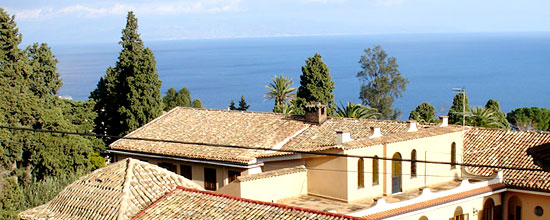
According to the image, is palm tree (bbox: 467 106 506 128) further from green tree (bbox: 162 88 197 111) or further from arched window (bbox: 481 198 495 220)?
green tree (bbox: 162 88 197 111)

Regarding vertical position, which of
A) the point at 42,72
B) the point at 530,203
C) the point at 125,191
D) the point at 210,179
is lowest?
the point at 530,203

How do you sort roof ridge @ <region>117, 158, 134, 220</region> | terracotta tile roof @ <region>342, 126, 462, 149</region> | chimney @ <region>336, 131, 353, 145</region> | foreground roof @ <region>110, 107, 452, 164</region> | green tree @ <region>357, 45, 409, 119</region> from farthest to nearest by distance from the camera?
green tree @ <region>357, 45, 409, 119</region>, foreground roof @ <region>110, 107, 452, 164</region>, chimney @ <region>336, 131, 353, 145</region>, terracotta tile roof @ <region>342, 126, 462, 149</region>, roof ridge @ <region>117, 158, 134, 220</region>

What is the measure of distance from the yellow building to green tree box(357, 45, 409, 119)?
4586cm

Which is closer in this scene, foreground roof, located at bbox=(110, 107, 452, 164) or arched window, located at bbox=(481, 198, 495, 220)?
arched window, located at bbox=(481, 198, 495, 220)

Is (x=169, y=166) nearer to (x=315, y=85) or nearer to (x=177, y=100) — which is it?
(x=315, y=85)

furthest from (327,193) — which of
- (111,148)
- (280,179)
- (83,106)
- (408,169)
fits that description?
(83,106)

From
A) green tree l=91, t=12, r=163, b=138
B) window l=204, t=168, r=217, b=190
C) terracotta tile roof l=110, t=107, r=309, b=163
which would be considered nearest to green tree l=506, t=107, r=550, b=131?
green tree l=91, t=12, r=163, b=138

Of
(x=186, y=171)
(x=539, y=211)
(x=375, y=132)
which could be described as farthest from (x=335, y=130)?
(x=539, y=211)

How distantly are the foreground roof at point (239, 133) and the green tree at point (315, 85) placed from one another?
514 inches

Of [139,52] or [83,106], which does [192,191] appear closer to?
[139,52]

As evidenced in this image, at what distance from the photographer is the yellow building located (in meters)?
21.8

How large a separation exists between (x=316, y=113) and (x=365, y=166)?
5.76 m

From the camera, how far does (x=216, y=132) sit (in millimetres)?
29156

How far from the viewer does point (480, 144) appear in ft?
88.1
